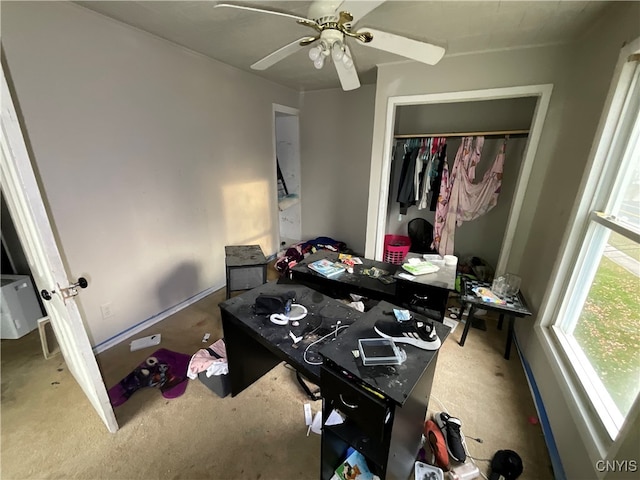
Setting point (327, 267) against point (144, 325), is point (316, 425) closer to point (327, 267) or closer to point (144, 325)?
point (327, 267)

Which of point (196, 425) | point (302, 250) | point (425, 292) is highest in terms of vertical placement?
point (425, 292)

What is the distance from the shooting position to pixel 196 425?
1.53 metres

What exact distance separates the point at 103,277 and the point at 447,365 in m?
2.73

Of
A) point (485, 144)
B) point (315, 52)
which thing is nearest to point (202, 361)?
point (315, 52)

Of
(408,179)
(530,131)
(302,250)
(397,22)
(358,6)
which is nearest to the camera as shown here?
(358,6)

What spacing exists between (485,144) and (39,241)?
3.72 m

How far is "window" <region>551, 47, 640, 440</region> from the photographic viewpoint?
118 cm

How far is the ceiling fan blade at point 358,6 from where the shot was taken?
106 centimetres

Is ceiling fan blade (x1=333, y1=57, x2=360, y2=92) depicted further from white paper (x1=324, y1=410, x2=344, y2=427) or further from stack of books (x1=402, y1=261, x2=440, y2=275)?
white paper (x1=324, y1=410, x2=344, y2=427)

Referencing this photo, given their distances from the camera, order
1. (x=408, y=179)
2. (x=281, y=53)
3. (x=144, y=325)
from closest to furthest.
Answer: (x=281, y=53) < (x=144, y=325) < (x=408, y=179)

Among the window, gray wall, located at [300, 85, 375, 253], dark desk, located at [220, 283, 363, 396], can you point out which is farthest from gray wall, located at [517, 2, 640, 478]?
gray wall, located at [300, 85, 375, 253]

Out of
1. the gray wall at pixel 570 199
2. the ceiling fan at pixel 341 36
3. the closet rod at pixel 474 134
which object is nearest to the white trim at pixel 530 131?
the gray wall at pixel 570 199

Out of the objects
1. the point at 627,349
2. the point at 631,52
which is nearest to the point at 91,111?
the point at 631,52

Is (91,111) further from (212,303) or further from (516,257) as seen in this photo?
(516,257)
